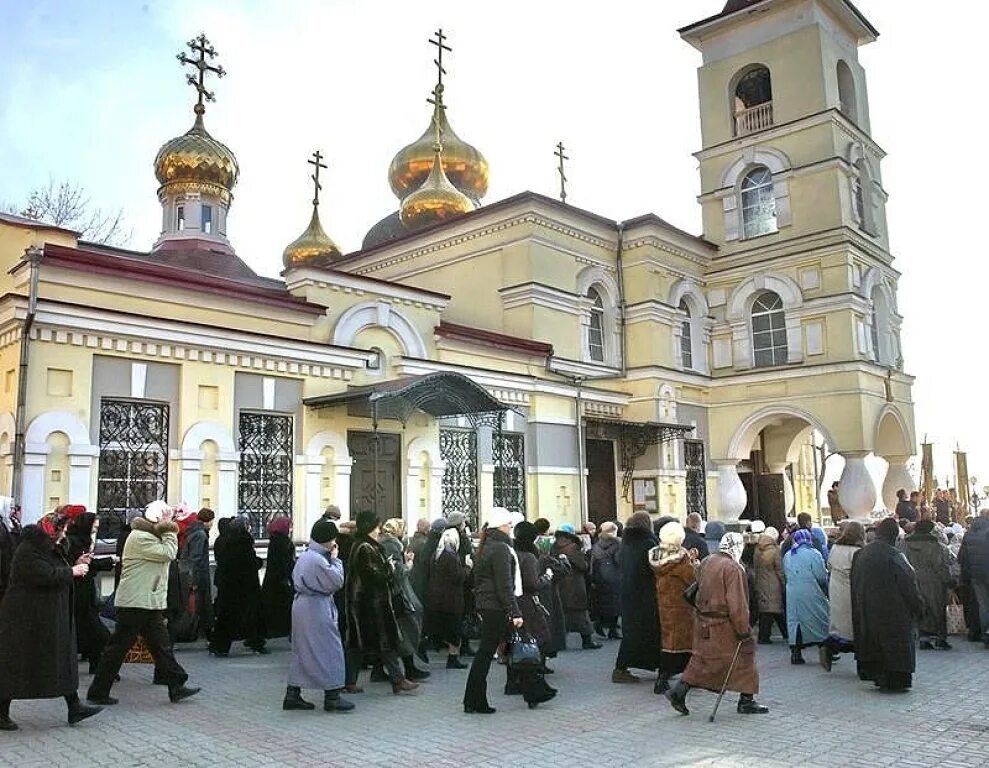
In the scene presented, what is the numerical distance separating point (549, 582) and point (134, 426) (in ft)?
22.2

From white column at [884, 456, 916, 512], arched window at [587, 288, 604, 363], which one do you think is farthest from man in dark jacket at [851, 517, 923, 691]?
white column at [884, 456, 916, 512]

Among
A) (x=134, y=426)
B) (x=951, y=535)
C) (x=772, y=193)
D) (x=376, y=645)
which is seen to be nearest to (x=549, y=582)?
(x=376, y=645)

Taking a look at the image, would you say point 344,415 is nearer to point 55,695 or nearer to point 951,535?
point 55,695

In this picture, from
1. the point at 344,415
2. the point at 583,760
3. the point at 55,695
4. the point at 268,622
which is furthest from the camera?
the point at 344,415

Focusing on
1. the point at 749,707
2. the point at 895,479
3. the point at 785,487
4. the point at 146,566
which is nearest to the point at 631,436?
the point at 785,487

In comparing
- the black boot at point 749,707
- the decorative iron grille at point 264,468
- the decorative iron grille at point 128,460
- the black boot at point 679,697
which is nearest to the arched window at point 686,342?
the decorative iron grille at point 264,468

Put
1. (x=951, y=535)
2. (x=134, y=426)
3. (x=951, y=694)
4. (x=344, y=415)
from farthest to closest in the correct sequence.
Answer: (x=344, y=415)
(x=951, y=535)
(x=134, y=426)
(x=951, y=694)

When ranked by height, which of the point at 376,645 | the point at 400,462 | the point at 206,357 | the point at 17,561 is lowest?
the point at 376,645

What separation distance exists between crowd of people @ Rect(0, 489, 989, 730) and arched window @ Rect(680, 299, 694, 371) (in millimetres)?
11331

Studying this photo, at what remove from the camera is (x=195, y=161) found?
76.6 feet

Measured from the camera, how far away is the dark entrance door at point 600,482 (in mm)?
19656

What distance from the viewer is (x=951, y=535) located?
44.4 ft

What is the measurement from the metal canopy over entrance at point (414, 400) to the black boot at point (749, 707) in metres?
7.10

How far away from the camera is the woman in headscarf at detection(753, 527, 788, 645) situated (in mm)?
10523
